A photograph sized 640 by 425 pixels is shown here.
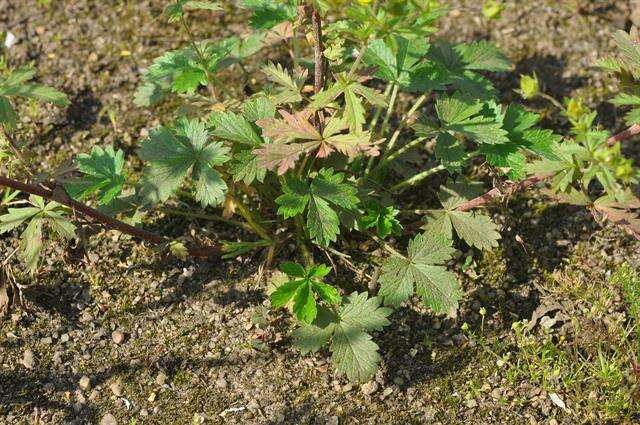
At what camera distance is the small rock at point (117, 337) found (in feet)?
8.84

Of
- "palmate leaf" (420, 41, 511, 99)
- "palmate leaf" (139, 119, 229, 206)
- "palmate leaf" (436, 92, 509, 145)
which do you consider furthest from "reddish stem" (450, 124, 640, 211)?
"palmate leaf" (139, 119, 229, 206)

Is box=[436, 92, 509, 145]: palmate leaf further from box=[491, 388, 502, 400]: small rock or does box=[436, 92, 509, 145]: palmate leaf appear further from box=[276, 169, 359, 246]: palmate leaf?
box=[491, 388, 502, 400]: small rock

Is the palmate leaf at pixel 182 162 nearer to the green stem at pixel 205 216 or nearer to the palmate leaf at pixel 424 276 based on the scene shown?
the green stem at pixel 205 216

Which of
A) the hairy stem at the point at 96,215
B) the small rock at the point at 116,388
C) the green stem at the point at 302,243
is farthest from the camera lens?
the green stem at the point at 302,243

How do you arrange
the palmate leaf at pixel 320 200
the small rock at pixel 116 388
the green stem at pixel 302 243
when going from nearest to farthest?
the palmate leaf at pixel 320 200 → the small rock at pixel 116 388 → the green stem at pixel 302 243

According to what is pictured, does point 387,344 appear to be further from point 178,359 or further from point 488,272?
point 178,359

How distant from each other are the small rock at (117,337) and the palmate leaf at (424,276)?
35.6 inches

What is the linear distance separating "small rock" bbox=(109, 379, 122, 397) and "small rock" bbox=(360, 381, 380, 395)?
793mm

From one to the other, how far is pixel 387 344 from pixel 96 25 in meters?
2.02

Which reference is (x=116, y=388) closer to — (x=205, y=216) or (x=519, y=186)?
(x=205, y=216)

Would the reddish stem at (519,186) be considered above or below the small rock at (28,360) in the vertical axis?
above

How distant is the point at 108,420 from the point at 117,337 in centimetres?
30

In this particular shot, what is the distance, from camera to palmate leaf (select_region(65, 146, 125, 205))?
2.54 metres

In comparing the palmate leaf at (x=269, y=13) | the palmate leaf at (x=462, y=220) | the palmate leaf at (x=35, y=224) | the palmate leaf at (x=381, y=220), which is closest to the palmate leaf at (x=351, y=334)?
the palmate leaf at (x=381, y=220)
